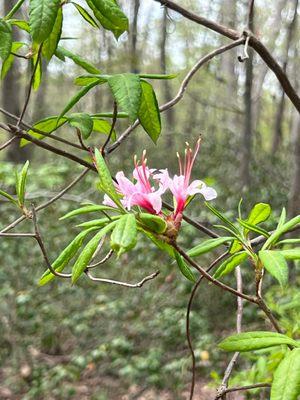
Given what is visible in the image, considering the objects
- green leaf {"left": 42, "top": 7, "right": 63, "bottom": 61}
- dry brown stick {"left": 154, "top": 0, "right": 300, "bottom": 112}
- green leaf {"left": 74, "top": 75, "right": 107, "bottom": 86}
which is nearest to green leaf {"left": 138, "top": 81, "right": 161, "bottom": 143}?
green leaf {"left": 74, "top": 75, "right": 107, "bottom": 86}

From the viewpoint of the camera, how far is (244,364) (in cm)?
440

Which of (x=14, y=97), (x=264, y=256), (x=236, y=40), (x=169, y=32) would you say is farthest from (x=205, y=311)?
(x=169, y=32)

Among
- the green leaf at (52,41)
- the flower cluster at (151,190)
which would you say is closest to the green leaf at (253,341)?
the flower cluster at (151,190)

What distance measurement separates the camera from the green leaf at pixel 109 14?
0.92 metres

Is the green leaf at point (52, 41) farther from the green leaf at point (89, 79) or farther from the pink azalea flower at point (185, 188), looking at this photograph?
the pink azalea flower at point (185, 188)

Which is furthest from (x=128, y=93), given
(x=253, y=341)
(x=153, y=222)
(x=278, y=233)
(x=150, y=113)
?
(x=253, y=341)

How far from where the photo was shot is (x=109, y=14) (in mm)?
927

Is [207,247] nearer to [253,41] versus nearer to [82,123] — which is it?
[82,123]

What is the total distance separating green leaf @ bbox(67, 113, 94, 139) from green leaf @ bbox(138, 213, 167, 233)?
1.18 feet

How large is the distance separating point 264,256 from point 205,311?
4.68 metres

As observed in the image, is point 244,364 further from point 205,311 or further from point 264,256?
point 264,256

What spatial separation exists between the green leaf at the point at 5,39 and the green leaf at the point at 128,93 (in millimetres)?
202

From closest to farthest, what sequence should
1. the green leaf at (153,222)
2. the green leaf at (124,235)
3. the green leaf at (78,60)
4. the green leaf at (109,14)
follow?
the green leaf at (124,235) < the green leaf at (153,222) < the green leaf at (109,14) < the green leaf at (78,60)

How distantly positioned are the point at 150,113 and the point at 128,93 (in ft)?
0.38
